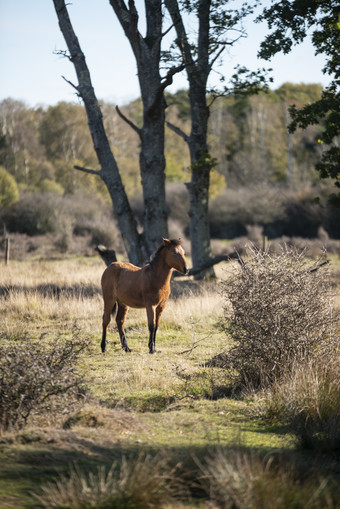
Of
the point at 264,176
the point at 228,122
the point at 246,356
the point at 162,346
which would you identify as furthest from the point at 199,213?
the point at 228,122

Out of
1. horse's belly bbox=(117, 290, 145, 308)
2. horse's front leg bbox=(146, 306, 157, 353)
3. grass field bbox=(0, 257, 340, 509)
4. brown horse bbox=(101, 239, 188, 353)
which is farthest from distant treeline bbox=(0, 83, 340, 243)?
horse's front leg bbox=(146, 306, 157, 353)

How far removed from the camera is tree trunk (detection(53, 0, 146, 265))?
48.4ft

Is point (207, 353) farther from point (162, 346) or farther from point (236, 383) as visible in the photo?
point (236, 383)

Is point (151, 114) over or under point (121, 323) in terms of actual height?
over

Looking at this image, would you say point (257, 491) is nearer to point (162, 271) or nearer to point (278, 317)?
point (278, 317)

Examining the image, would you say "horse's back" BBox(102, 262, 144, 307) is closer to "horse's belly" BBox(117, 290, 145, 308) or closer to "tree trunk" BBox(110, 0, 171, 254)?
"horse's belly" BBox(117, 290, 145, 308)

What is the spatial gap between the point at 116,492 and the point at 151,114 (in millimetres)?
12568

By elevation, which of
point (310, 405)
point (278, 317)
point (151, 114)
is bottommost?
point (310, 405)

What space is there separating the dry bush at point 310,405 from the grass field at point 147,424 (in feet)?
0.57

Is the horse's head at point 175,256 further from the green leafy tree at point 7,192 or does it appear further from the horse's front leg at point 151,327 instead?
the green leafy tree at point 7,192

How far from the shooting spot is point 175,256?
28.0ft

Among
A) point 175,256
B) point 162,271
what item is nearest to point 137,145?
point 162,271

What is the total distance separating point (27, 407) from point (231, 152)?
61.9m

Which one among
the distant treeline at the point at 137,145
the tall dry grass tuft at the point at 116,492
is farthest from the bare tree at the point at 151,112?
the distant treeline at the point at 137,145
